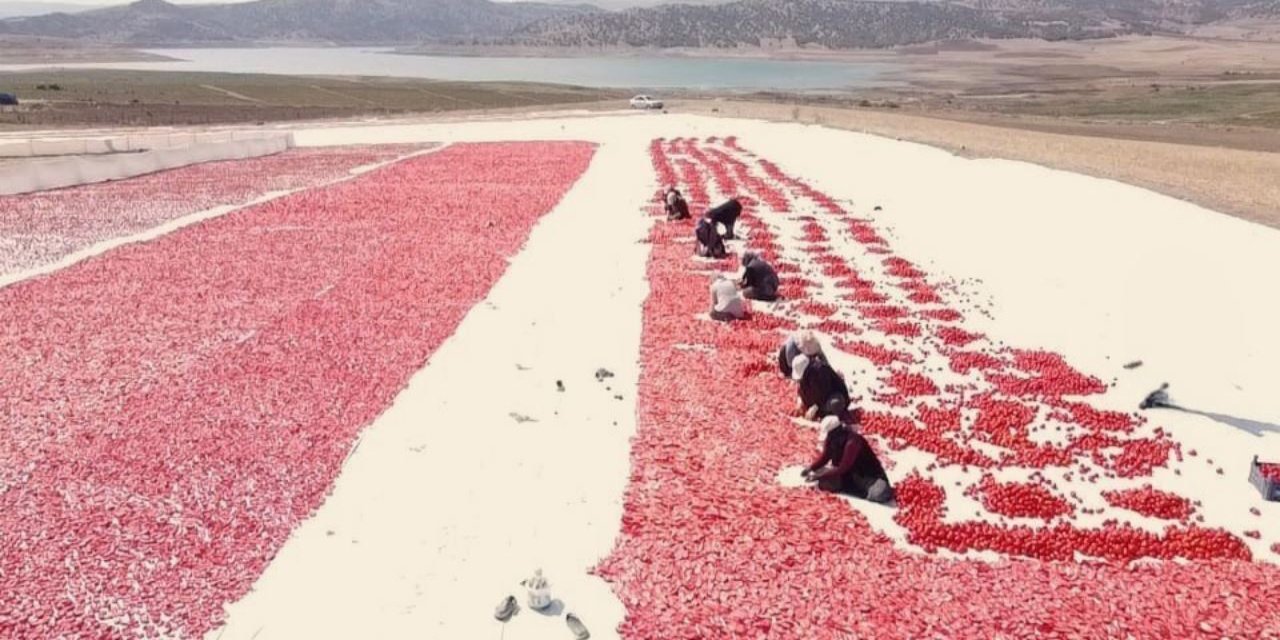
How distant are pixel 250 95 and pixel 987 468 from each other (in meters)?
118

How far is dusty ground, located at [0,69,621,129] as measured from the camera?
7725 centimetres

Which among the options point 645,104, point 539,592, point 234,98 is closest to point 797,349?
point 539,592

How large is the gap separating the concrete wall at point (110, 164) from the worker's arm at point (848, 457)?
3014 centimetres

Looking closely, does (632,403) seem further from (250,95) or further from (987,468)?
(250,95)

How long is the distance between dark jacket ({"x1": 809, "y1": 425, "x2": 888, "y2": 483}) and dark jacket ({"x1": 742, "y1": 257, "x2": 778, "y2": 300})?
27.1 feet

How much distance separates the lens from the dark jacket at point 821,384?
1202 centimetres

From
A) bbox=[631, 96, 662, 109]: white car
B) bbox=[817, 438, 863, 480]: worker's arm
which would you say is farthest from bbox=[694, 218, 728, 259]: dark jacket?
bbox=[631, 96, 662, 109]: white car

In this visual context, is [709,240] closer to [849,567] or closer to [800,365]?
[800,365]

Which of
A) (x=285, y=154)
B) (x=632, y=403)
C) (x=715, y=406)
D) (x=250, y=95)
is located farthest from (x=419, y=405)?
(x=250, y=95)

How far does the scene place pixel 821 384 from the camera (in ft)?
39.6

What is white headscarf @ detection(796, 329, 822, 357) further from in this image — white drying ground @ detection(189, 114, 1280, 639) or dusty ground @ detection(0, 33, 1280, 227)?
dusty ground @ detection(0, 33, 1280, 227)

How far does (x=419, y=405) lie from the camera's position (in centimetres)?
1277

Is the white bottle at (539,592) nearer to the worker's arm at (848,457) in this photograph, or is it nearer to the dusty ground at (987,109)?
the worker's arm at (848,457)

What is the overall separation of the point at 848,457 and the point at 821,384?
2.09m
